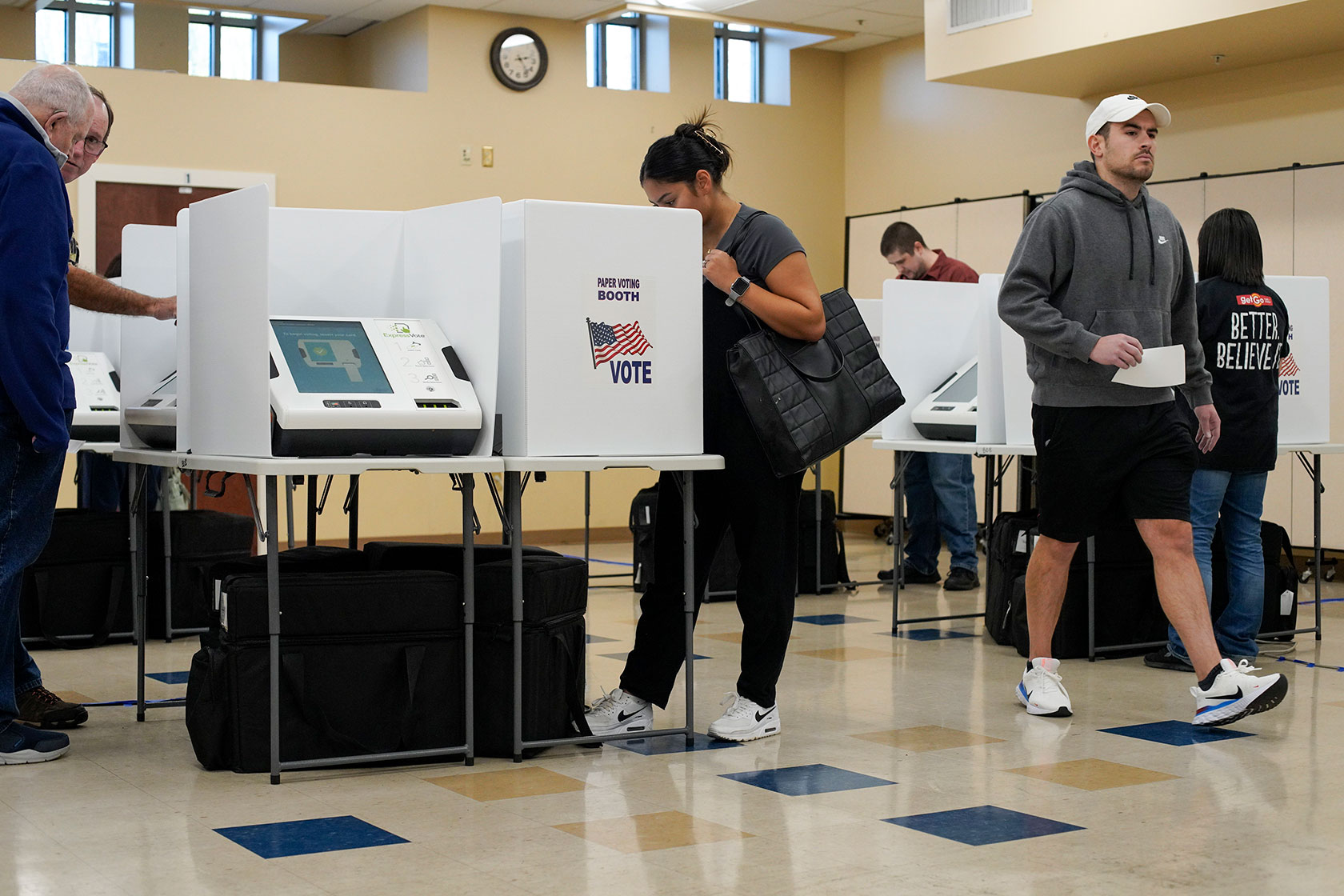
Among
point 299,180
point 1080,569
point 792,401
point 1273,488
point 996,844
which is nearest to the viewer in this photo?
point 996,844

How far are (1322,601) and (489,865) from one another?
16.2 feet

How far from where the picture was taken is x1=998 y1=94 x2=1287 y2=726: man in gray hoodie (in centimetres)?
355

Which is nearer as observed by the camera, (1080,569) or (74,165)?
(74,165)

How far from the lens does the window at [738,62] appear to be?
956 centimetres

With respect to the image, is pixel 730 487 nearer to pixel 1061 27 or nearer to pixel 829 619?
pixel 829 619

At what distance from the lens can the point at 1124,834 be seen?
8.69 ft

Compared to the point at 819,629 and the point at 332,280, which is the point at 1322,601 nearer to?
the point at 819,629

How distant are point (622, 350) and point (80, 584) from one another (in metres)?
2.60

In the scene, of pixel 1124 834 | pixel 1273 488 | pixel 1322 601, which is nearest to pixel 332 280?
pixel 1124 834

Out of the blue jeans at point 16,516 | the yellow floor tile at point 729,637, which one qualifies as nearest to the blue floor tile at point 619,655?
the yellow floor tile at point 729,637

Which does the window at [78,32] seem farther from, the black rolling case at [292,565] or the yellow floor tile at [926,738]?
the yellow floor tile at [926,738]

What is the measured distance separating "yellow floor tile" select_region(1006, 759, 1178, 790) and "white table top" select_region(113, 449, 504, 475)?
1.30 m

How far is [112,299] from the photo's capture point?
11.7 feet

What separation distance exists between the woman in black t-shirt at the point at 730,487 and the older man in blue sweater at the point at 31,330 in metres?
1.24
